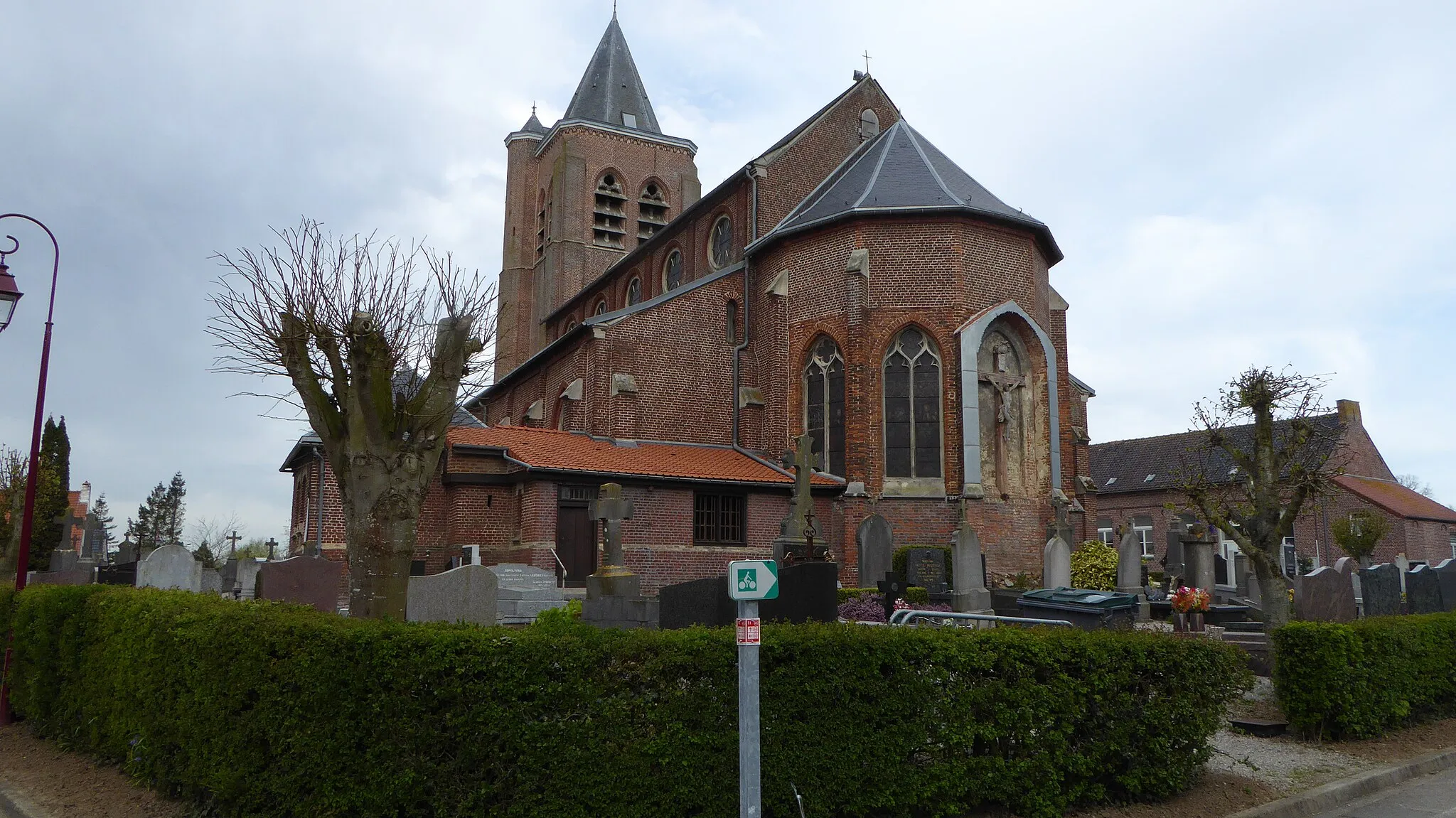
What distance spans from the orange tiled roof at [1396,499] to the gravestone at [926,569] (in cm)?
2587

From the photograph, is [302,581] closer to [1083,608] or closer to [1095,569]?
[1083,608]

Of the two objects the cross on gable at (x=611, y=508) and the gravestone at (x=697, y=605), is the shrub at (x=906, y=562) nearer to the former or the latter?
the cross on gable at (x=611, y=508)

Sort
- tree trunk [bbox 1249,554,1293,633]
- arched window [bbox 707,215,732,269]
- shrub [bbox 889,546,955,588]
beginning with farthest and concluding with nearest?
arched window [bbox 707,215,732,269]
shrub [bbox 889,546,955,588]
tree trunk [bbox 1249,554,1293,633]

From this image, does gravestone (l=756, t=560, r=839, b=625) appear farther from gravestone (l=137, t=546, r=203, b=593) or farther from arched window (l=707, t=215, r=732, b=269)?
arched window (l=707, t=215, r=732, b=269)

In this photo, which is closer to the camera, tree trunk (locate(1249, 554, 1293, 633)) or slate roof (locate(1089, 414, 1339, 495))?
tree trunk (locate(1249, 554, 1293, 633))

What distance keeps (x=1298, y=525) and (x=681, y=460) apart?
28.5m

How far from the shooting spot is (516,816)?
16.7 feet

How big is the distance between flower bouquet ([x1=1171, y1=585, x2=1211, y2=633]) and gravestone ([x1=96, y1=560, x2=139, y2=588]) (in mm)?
16817

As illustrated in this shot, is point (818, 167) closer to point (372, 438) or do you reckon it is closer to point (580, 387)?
point (580, 387)

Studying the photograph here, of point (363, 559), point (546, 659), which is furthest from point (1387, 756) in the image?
point (363, 559)

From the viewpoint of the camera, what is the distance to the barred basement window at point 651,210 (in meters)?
40.9

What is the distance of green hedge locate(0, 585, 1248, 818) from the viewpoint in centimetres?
517

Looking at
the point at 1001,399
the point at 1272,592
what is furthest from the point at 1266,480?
the point at 1001,399

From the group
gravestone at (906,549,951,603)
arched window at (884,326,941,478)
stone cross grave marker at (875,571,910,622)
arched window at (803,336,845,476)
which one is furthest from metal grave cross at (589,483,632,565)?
arched window at (884,326,941,478)
